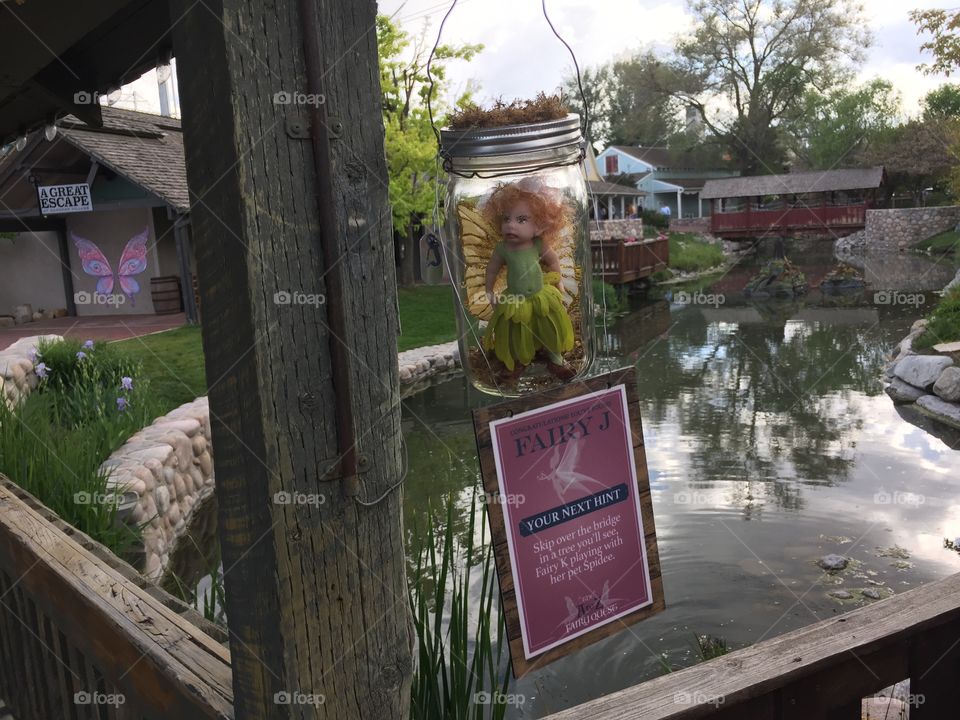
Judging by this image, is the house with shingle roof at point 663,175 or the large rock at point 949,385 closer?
the large rock at point 949,385

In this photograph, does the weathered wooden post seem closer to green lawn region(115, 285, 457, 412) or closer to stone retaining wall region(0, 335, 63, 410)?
stone retaining wall region(0, 335, 63, 410)

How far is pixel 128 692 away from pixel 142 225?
15.4 meters

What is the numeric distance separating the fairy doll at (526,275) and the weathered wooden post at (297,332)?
21 cm

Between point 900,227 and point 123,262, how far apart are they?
29923 millimetres

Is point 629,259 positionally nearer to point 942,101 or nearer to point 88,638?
point 88,638

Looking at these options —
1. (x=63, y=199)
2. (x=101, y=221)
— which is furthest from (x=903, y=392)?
(x=101, y=221)

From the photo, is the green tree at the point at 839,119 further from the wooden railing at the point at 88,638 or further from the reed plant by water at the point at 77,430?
the wooden railing at the point at 88,638

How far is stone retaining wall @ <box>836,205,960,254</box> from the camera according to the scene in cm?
3212

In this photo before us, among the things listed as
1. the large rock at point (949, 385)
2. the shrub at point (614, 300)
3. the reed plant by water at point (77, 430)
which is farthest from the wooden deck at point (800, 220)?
the reed plant by water at point (77, 430)

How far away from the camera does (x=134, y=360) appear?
8.66 meters

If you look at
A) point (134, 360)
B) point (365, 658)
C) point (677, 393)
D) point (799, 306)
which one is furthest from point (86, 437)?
point (799, 306)

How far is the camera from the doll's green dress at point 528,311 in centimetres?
141

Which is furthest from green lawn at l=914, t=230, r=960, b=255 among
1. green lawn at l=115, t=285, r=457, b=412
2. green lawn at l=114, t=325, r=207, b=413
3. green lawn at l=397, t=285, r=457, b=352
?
green lawn at l=114, t=325, r=207, b=413

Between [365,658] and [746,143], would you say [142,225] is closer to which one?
[365,658]
